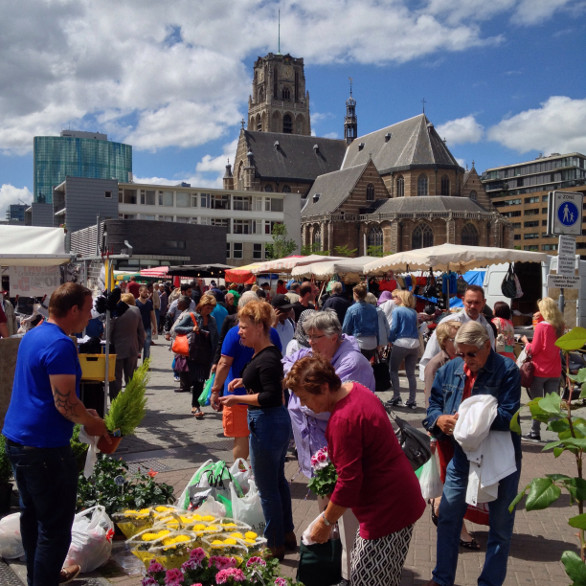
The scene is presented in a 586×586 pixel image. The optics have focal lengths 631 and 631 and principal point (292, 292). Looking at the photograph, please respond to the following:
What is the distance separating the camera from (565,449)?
1.44 metres

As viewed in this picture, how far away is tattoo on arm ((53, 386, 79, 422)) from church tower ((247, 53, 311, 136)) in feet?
283

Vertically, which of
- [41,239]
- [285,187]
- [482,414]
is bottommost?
[482,414]

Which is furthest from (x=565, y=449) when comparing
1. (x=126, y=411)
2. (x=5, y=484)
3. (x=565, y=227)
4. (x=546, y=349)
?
(x=565, y=227)

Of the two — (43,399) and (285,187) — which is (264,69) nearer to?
(285,187)

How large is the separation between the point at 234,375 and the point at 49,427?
6.39 feet

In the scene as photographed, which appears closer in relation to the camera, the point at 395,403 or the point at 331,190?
the point at 395,403

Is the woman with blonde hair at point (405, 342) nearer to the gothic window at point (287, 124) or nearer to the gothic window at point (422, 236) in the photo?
the gothic window at point (422, 236)

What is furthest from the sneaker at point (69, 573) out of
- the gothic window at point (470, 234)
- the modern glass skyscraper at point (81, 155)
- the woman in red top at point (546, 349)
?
the modern glass skyscraper at point (81, 155)

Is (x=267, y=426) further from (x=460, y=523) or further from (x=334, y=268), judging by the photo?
(x=334, y=268)

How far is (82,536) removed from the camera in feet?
12.8

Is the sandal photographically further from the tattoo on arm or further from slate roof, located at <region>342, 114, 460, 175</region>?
slate roof, located at <region>342, 114, 460, 175</region>

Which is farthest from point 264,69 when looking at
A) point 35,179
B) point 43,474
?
point 35,179

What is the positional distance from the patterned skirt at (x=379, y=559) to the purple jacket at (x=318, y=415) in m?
1.01

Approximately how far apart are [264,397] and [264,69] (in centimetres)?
9088
